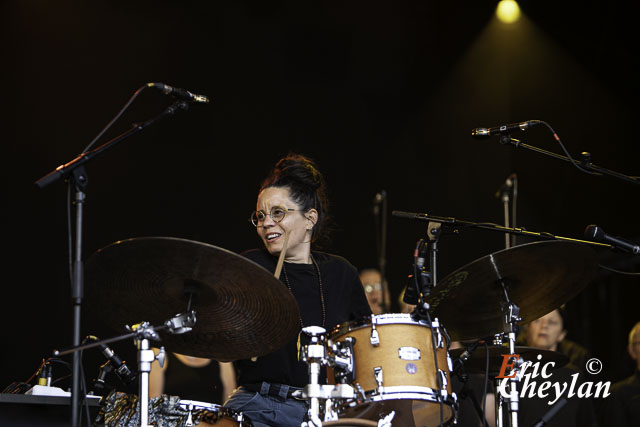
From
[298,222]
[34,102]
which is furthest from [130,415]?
[34,102]

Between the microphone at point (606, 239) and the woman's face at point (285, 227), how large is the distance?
1192mm

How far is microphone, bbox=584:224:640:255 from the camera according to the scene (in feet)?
8.25

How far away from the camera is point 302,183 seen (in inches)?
128

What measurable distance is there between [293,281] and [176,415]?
840 mm

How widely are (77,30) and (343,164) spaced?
7.65 ft

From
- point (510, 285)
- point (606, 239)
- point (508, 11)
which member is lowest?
point (510, 285)

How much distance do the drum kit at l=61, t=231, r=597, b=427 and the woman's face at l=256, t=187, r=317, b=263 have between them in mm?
700

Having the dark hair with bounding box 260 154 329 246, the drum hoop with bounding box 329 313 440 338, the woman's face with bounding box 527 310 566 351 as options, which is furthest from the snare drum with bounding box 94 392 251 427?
the woman's face with bounding box 527 310 566 351

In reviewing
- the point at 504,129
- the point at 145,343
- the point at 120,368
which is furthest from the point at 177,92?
the point at 504,129

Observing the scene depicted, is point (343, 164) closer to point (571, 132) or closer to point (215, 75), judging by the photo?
point (215, 75)

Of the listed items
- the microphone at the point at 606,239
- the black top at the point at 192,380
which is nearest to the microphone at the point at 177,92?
the microphone at the point at 606,239

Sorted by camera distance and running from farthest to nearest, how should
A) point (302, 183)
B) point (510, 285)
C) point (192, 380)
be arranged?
point (192, 380) < point (302, 183) < point (510, 285)

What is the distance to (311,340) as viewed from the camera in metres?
2.25

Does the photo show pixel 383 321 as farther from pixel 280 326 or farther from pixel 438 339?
pixel 280 326
